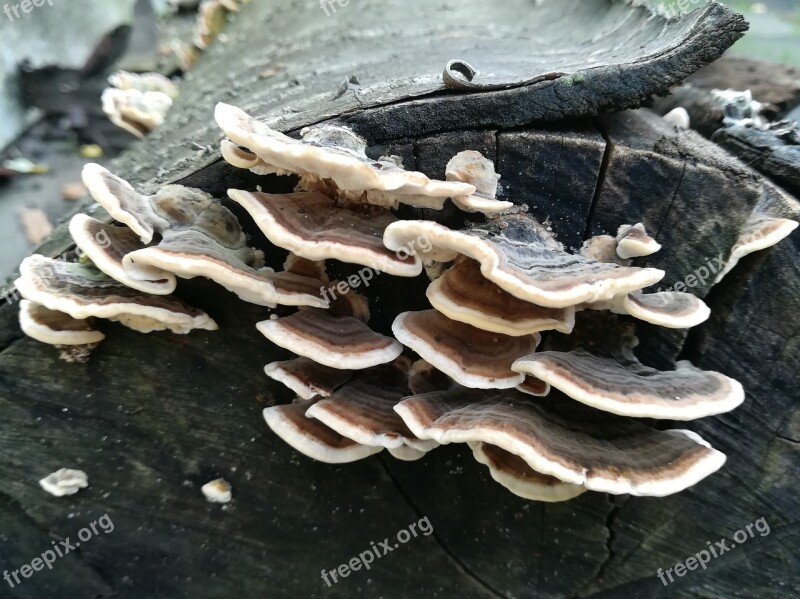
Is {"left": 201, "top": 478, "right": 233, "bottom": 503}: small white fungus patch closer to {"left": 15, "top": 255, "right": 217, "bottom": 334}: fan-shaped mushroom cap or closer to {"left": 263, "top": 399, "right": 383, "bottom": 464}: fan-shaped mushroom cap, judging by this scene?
{"left": 263, "top": 399, "right": 383, "bottom": 464}: fan-shaped mushroom cap

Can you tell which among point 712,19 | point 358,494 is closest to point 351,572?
point 358,494

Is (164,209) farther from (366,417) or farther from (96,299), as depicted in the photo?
(366,417)

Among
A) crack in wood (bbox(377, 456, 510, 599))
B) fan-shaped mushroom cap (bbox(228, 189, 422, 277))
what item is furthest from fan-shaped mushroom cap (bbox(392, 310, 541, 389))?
crack in wood (bbox(377, 456, 510, 599))

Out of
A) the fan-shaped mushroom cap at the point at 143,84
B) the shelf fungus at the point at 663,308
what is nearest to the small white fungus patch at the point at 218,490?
the shelf fungus at the point at 663,308

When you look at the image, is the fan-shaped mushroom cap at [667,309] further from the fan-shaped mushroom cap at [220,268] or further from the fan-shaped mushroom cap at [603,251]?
the fan-shaped mushroom cap at [220,268]

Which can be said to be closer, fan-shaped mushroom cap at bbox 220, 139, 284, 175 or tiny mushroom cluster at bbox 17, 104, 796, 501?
tiny mushroom cluster at bbox 17, 104, 796, 501

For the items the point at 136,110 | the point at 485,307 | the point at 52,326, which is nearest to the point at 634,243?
the point at 485,307

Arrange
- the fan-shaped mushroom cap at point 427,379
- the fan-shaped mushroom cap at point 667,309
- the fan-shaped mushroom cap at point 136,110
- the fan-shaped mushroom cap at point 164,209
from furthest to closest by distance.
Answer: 1. the fan-shaped mushroom cap at point 136,110
2. the fan-shaped mushroom cap at point 427,379
3. the fan-shaped mushroom cap at point 164,209
4. the fan-shaped mushroom cap at point 667,309

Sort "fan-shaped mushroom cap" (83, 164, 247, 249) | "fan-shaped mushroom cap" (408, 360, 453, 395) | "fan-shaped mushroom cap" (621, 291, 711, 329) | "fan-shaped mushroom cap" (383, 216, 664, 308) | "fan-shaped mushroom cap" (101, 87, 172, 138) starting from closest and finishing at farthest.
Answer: "fan-shaped mushroom cap" (383, 216, 664, 308) < "fan-shaped mushroom cap" (621, 291, 711, 329) < "fan-shaped mushroom cap" (83, 164, 247, 249) < "fan-shaped mushroom cap" (408, 360, 453, 395) < "fan-shaped mushroom cap" (101, 87, 172, 138)
